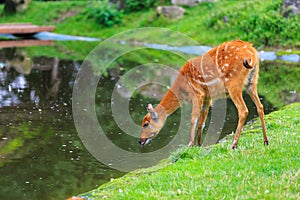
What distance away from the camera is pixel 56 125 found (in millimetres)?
13039

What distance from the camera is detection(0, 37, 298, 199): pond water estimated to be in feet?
30.3

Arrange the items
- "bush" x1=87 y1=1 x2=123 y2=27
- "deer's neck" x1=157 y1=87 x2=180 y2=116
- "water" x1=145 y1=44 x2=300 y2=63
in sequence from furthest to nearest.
Answer: "bush" x1=87 y1=1 x2=123 y2=27 < "water" x1=145 y1=44 x2=300 y2=63 < "deer's neck" x1=157 y1=87 x2=180 y2=116

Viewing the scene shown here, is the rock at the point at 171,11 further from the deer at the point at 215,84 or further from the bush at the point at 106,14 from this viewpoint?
the deer at the point at 215,84

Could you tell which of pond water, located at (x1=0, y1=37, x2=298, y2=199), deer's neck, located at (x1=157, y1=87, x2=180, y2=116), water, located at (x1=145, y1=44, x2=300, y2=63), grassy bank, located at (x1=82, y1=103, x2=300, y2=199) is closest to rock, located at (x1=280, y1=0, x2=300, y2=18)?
water, located at (x1=145, y1=44, x2=300, y2=63)

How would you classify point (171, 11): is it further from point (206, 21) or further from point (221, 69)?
point (221, 69)

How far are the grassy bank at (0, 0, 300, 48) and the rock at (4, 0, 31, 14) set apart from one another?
46 cm

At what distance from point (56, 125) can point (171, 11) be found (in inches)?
764

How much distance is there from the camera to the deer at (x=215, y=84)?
29.3 ft

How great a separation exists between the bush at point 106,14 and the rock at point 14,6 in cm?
651

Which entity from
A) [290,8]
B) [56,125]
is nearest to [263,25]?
[290,8]

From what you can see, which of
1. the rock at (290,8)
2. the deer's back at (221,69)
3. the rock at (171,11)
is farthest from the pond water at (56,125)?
the rock at (171,11)

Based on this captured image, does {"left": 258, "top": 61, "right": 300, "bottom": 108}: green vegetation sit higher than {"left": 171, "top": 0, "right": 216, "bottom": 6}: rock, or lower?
higher

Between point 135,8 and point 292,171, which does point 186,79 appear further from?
point 135,8

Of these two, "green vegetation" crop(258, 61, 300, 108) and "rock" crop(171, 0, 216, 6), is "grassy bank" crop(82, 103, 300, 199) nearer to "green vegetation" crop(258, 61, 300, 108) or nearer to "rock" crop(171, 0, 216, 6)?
"green vegetation" crop(258, 61, 300, 108)
